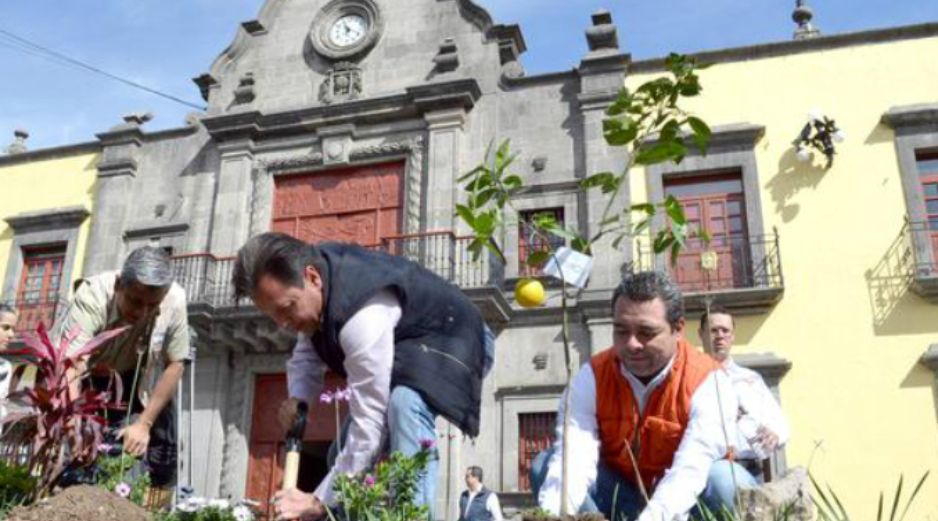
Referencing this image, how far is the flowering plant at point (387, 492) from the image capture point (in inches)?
96.6

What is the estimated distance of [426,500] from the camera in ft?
9.39

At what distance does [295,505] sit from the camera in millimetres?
2531

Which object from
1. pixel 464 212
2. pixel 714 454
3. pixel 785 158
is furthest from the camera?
pixel 785 158

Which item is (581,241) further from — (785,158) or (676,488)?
(785,158)

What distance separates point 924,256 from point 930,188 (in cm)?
129

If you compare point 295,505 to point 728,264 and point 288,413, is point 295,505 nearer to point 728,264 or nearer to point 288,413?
point 288,413

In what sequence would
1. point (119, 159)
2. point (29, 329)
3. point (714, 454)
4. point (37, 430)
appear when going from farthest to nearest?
point (119, 159), point (29, 329), point (37, 430), point (714, 454)

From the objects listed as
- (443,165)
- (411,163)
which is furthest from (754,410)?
(411,163)

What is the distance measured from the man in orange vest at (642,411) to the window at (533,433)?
905 cm

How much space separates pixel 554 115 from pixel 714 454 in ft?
38.2

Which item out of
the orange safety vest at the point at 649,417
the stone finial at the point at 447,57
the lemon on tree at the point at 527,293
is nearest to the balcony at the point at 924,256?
the stone finial at the point at 447,57

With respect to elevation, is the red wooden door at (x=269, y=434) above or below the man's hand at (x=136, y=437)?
above

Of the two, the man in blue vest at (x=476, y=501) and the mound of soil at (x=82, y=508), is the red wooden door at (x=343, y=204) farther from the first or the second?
the mound of soil at (x=82, y=508)

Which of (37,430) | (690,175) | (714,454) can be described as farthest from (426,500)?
(690,175)
